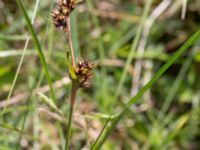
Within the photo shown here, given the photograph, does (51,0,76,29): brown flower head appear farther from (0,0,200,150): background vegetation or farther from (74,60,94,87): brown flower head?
(0,0,200,150): background vegetation

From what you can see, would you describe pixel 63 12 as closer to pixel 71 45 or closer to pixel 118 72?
pixel 71 45

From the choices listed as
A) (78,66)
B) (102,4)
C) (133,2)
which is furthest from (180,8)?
(78,66)

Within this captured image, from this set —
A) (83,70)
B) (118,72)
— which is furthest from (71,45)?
(118,72)

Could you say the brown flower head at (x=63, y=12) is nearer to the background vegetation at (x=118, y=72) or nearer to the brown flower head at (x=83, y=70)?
the brown flower head at (x=83, y=70)

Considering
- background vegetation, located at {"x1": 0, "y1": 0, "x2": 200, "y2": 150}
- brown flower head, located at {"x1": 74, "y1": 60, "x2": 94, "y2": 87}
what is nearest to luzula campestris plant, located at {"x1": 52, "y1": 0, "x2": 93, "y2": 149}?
brown flower head, located at {"x1": 74, "y1": 60, "x2": 94, "y2": 87}

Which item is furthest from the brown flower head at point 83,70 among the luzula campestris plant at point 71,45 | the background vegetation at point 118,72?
the background vegetation at point 118,72

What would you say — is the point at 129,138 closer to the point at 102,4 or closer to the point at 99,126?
the point at 99,126

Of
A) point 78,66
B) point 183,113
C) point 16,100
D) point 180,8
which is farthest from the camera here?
point 180,8

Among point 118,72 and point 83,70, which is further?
point 118,72
